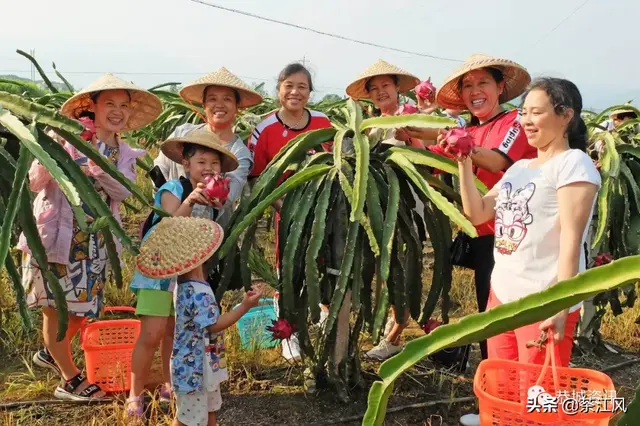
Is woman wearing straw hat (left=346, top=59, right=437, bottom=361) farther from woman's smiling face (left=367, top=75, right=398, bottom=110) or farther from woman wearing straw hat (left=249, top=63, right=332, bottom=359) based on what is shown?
woman wearing straw hat (left=249, top=63, right=332, bottom=359)

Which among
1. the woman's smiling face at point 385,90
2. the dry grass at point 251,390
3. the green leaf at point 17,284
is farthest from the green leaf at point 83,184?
the woman's smiling face at point 385,90

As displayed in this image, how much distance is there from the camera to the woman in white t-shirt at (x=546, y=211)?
162 centimetres

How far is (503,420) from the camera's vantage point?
136 centimetres

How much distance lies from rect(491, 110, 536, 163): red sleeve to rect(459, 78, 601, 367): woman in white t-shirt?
21 cm

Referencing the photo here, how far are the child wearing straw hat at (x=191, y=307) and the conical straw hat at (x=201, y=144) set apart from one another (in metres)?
0.34

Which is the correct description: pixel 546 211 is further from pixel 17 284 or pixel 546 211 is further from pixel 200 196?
pixel 17 284

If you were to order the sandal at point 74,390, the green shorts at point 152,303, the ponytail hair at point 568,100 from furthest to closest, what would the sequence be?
the sandal at point 74,390, the green shorts at point 152,303, the ponytail hair at point 568,100

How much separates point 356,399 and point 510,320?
1.86m

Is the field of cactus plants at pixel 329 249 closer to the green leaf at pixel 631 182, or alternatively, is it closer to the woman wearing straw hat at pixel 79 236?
the green leaf at pixel 631 182

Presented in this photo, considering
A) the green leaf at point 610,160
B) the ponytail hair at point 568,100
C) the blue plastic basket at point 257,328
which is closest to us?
the ponytail hair at point 568,100

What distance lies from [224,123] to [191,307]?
0.95 m

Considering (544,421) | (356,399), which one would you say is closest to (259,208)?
(356,399)

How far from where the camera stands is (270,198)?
214 cm

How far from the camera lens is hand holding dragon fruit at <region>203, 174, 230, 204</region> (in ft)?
6.63
